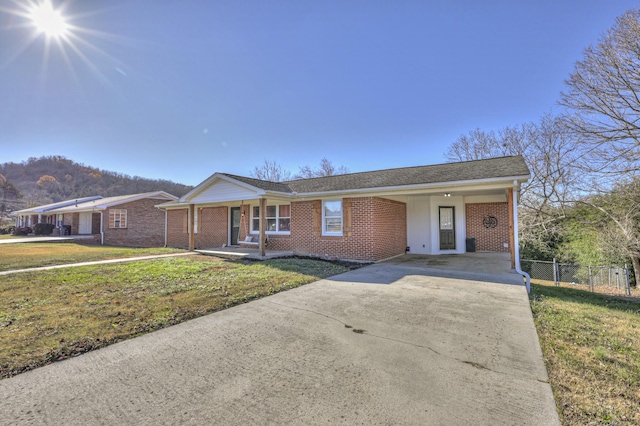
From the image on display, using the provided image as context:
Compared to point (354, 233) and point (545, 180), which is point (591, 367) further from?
point (545, 180)

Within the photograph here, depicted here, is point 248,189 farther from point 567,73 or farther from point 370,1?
point 567,73

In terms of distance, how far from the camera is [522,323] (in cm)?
410

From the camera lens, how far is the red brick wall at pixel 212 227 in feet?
49.6

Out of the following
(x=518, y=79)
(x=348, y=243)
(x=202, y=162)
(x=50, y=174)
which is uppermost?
(x=50, y=174)

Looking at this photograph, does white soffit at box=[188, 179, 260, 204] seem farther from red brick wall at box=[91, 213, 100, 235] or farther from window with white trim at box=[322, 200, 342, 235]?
red brick wall at box=[91, 213, 100, 235]

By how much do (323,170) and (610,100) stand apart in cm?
2796

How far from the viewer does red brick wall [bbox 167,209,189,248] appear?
1690cm

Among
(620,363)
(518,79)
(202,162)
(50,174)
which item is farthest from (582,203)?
(50,174)

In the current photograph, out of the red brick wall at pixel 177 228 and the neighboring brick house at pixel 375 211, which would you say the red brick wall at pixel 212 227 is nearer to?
the neighboring brick house at pixel 375 211

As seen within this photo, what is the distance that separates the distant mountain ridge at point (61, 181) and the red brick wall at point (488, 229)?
5146cm

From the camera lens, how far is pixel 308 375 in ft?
8.87

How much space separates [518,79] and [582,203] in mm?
7981

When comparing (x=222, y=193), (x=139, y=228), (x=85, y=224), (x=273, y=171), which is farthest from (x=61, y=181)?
(x=222, y=193)

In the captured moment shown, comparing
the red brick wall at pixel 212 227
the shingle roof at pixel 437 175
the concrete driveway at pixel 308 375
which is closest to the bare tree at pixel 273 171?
the red brick wall at pixel 212 227
